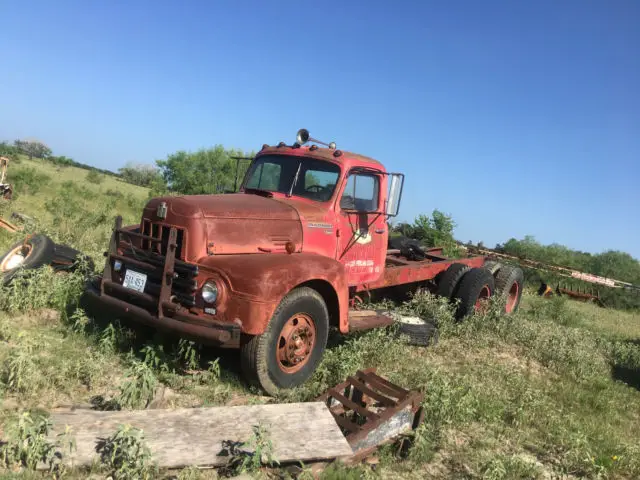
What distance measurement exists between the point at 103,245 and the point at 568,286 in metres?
13.3

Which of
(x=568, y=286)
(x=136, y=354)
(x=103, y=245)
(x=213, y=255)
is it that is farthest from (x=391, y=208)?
(x=568, y=286)

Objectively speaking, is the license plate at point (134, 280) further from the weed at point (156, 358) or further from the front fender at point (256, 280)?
the front fender at point (256, 280)

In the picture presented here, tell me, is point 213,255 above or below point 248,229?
below

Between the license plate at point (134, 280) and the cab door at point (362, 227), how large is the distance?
2.14 m

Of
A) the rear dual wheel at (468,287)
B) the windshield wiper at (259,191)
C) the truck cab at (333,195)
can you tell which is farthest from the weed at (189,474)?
the rear dual wheel at (468,287)

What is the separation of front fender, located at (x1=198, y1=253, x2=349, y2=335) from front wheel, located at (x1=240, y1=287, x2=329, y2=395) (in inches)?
6.6

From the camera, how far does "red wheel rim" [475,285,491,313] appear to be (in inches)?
310

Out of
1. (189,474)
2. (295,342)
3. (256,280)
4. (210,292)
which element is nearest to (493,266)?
(295,342)

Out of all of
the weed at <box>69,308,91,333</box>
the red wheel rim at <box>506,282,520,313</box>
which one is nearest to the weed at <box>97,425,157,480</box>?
the weed at <box>69,308,91,333</box>

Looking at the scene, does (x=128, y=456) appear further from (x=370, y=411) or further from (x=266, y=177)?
(x=266, y=177)

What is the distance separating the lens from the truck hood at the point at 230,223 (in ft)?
13.8

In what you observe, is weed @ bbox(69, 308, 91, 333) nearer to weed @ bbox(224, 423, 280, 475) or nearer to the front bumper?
the front bumper

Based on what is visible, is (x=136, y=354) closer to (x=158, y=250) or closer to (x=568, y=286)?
(x=158, y=250)

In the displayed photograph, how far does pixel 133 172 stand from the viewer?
50.9 metres
